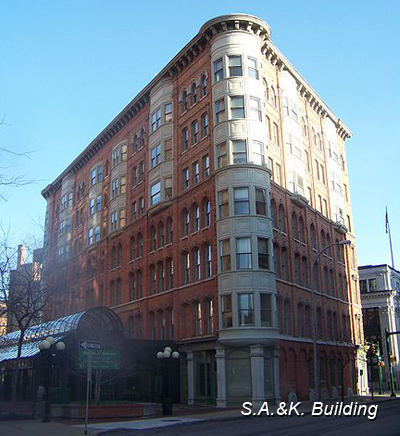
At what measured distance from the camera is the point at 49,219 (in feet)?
251

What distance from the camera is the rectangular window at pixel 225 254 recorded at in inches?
1446

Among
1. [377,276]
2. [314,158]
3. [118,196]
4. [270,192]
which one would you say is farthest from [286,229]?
[377,276]

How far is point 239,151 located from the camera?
38.8 m

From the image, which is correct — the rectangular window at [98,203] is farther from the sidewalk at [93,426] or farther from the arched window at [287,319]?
the sidewalk at [93,426]

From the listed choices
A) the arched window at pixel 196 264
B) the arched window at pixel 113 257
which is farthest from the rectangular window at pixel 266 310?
the arched window at pixel 113 257

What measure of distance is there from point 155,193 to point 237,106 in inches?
477

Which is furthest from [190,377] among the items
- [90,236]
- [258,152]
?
[90,236]

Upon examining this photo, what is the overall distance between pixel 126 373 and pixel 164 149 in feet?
68.0

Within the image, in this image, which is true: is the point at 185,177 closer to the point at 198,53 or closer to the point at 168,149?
the point at 168,149

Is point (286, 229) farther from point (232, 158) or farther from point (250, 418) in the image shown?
point (250, 418)

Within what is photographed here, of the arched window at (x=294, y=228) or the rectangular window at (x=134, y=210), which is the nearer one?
the arched window at (x=294, y=228)

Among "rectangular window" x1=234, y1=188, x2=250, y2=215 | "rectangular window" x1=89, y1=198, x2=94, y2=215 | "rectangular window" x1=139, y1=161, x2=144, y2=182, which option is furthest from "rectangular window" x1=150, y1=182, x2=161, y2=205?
"rectangular window" x1=89, y1=198, x2=94, y2=215

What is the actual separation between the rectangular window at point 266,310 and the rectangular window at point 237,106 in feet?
43.6

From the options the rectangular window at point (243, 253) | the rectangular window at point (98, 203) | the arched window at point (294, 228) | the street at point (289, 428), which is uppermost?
the rectangular window at point (98, 203)
